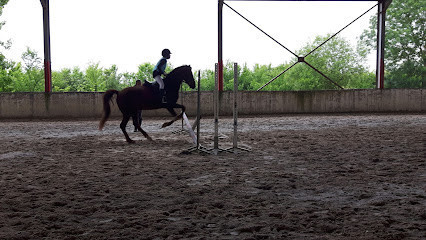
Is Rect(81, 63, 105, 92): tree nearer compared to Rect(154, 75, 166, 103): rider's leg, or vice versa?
Rect(154, 75, 166, 103): rider's leg

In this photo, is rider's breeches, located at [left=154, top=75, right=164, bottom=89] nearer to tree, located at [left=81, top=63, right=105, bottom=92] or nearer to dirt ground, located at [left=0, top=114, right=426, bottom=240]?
dirt ground, located at [left=0, top=114, right=426, bottom=240]

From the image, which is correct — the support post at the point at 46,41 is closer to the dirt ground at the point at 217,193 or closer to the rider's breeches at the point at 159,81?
the rider's breeches at the point at 159,81

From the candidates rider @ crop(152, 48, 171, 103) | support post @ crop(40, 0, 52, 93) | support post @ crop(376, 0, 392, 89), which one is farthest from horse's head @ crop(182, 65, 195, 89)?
support post @ crop(376, 0, 392, 89)

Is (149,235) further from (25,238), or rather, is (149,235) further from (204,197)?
(204,197)

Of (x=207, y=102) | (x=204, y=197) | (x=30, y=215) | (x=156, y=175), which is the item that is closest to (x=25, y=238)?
(x=30, y=215)

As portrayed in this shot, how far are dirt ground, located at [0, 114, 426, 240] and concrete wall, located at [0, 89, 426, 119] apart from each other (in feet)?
35.6

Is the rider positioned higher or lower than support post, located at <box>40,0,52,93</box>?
lower

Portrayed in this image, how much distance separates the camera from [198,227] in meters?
3.29

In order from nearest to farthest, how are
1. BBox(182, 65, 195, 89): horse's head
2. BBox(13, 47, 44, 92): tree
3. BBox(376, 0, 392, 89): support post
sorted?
BBox(182, 65, 195, 89): horse's head < BBox(376, 0, 392, 89): support post < BBox(13, 47, 44, 92): tree

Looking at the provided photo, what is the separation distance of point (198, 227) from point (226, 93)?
52.5 feet

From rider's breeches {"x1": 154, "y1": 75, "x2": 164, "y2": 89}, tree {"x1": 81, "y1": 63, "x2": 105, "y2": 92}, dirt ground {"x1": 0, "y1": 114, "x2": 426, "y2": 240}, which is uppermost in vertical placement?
tree {"x1": 81, "y1": 63, "x2": 105, "y2": 92}

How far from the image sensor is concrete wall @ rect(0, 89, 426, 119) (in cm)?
1838

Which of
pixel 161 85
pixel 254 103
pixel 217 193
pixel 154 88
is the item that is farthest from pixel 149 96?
pixel 254 103

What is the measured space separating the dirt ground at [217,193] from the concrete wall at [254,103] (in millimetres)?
10857
